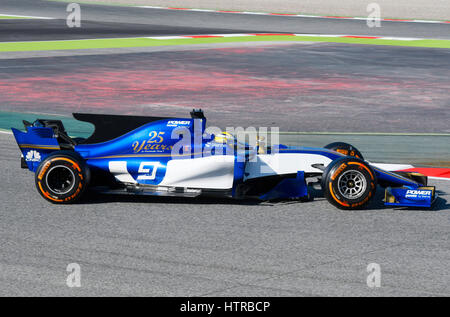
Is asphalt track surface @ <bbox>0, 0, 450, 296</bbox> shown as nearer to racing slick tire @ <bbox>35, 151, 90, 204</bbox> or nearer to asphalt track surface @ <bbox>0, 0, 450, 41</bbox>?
racing slick tire @ <bbox>35, 151, 90, 204</bbox>

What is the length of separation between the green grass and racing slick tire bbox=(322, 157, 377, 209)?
19.0 metres

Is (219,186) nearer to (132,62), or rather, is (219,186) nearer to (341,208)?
(341,208)

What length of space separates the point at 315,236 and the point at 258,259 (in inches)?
40.8

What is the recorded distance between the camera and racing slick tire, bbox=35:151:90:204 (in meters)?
8.91

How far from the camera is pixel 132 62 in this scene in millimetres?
23453

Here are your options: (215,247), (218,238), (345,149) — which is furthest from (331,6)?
(215,247)

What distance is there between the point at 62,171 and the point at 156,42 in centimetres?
2030

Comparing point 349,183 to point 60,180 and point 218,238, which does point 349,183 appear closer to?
point 218,238

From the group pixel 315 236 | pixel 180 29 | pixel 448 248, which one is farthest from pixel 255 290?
pixel 180 29

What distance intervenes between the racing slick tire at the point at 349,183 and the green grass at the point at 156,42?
19.0 meters

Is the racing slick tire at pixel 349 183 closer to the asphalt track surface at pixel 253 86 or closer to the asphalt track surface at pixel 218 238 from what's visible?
the asphalt track surface at pixel 218 238

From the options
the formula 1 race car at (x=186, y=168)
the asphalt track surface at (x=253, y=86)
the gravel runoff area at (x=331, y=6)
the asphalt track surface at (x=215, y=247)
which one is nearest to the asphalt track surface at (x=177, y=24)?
the gravel runoff area at (x=331, y=6)

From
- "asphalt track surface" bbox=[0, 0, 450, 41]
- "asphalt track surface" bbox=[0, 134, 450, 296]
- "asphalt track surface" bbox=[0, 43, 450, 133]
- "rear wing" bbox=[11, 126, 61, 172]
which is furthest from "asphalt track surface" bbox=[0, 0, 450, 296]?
"asphalt track surface" bbox=[0, 0, 450, 41]
